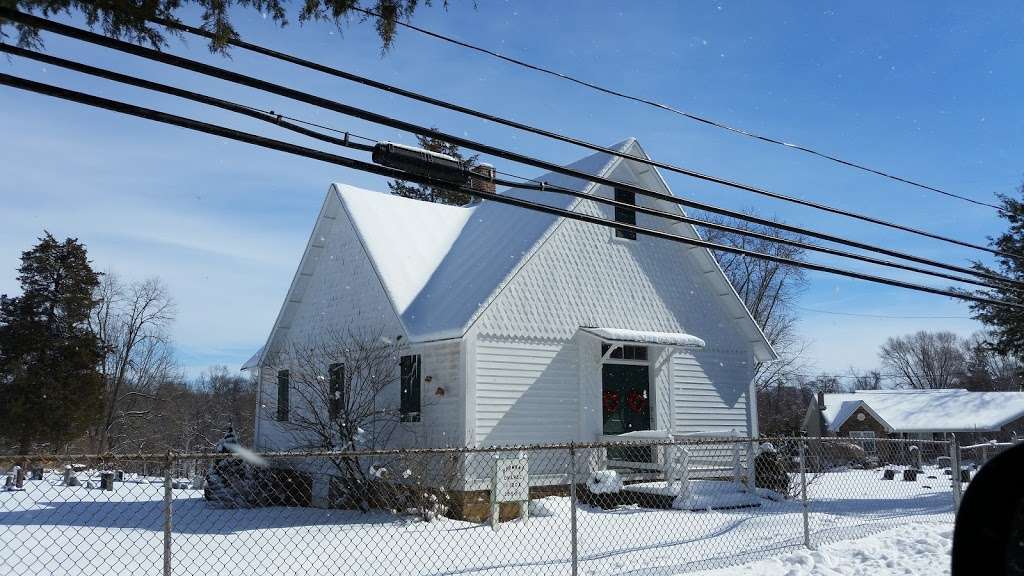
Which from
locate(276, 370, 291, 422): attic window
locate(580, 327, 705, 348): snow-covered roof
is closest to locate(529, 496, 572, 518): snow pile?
locate(580, 327, 705, 348): snow-covered roof

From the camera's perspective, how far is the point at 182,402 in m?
57.7

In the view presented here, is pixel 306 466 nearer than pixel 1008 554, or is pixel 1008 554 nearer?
pixel 1008 554

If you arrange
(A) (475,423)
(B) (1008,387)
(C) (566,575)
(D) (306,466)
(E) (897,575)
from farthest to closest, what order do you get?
(B) (1008,387) → (D) (306,466) → (A) (475,423) → (C) (566,575) → (E) (897,575)

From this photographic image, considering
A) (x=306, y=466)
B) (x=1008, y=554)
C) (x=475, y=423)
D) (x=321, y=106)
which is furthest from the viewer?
(x=306, y=466)

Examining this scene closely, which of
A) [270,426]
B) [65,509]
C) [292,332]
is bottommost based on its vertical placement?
[65,509]

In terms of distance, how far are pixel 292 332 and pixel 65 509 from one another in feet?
20.8

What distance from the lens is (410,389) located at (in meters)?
15.9

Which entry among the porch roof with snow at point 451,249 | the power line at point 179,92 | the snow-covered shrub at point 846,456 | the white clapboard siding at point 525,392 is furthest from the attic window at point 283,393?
the snow-covered shrub at point 846,456

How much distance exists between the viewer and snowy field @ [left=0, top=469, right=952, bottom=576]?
9.06m

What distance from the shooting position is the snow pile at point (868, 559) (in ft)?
26.0

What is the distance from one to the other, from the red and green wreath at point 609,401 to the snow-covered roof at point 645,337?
1339mm

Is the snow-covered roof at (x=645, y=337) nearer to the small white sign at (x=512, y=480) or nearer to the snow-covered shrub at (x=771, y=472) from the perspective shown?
the snow-covered shrub at (x=771, y=472)

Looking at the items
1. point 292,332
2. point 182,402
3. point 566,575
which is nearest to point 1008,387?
point 182,402

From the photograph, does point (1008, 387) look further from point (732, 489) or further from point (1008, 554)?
point (1008, 554)
